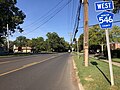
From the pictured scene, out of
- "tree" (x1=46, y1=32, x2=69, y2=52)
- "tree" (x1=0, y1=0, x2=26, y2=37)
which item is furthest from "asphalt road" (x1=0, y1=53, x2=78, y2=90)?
"tree" (x1=46, y1=32, x2=69, y2=52)

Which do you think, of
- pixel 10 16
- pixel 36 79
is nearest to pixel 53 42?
pixel 10 16

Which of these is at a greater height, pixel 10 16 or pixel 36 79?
pixel 10 16

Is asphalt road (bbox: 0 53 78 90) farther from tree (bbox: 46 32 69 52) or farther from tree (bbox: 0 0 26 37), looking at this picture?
tree (bbox: 46 32 69 52)

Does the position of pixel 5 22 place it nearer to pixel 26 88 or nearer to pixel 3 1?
pixel 3 1

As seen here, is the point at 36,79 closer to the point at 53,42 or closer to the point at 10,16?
the point at 10,16

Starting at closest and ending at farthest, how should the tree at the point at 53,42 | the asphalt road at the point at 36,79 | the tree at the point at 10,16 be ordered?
the asphalt road at the point at 36,79
the tree at the point at 10,16
the tree at the point at 53,42

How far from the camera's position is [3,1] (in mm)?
59656

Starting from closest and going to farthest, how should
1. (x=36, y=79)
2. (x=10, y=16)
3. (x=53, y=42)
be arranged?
(x=36, y=79)
(x=10, y=16)
(x=53, y=42)

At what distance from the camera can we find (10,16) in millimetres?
65750

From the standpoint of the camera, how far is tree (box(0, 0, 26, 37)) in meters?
61.9

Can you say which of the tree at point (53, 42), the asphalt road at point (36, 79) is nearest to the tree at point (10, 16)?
the asphalt road at point (36, 79)

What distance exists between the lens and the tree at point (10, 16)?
6194 cm

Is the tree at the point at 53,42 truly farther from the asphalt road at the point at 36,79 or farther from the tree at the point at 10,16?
the asphalt road at the point at 36,79

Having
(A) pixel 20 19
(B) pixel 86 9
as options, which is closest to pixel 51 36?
(A) pixel 20 19
